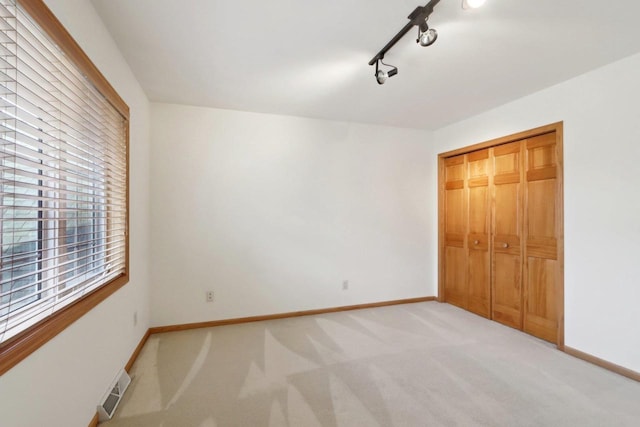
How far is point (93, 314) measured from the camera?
1.58 metres

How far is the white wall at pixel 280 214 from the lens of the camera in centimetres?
295

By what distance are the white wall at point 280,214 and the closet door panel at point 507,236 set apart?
3.07 ft

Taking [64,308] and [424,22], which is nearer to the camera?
[64,308]

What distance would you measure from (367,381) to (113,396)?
1737mm

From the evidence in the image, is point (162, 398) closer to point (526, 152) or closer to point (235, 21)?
point (235, 21)

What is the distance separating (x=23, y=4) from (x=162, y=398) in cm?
221

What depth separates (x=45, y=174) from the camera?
4.16ft

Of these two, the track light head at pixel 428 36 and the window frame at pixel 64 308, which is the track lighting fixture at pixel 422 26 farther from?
the window frame at pixel 64 308

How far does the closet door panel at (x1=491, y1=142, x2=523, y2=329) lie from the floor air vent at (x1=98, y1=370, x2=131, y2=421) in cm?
368

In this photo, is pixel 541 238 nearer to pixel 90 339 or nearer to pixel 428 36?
pixel 428 36

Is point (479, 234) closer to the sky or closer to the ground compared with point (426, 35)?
closer to the ground

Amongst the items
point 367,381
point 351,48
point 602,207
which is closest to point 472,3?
point 351,48

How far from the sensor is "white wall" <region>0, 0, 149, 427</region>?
1.05 meters

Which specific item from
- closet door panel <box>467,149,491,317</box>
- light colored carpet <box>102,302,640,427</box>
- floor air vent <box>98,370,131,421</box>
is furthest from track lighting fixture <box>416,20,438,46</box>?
floor air vent <box>98,370,131,421</box>
